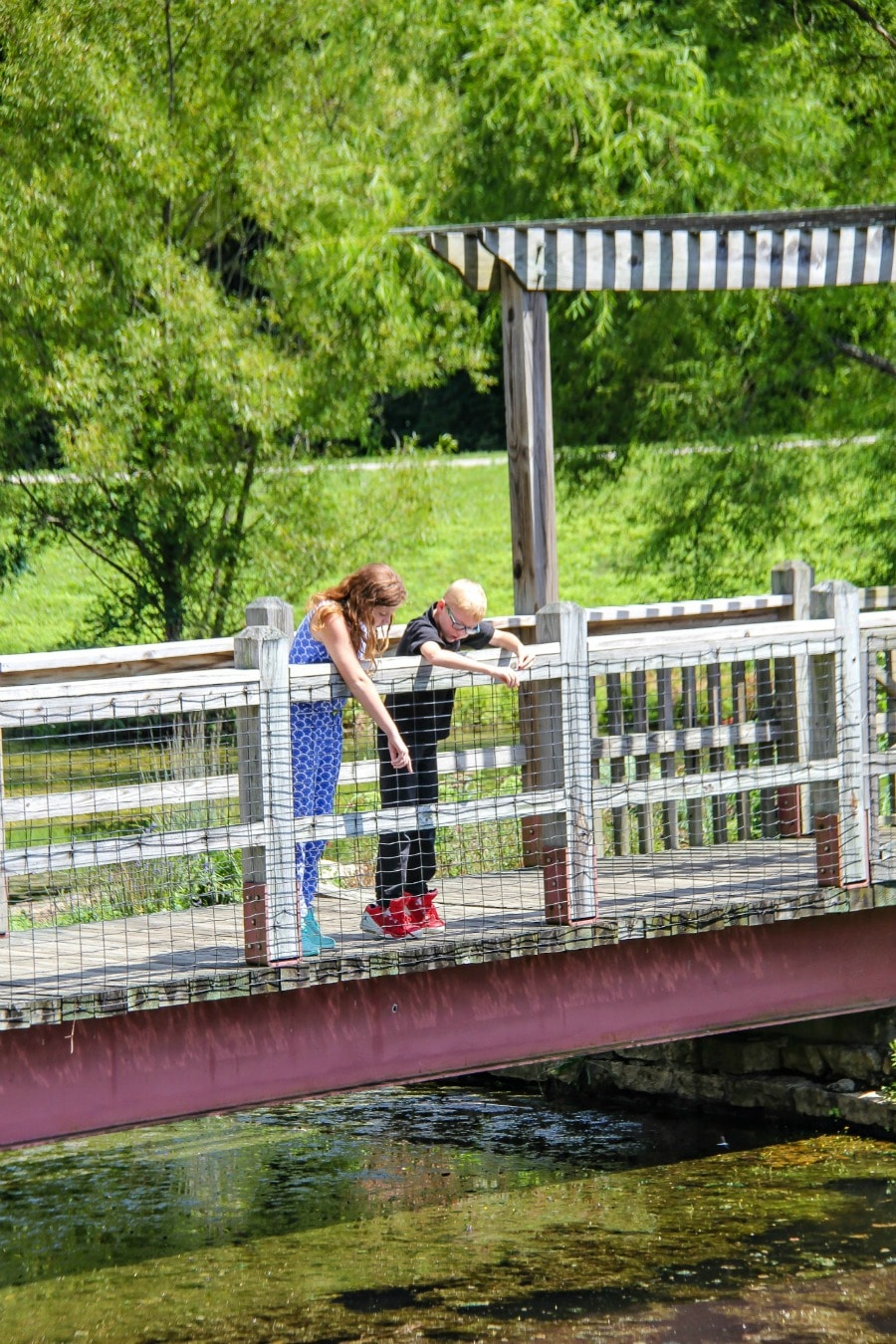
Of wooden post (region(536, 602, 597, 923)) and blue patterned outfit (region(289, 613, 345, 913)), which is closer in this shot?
blue patterned outfit (region(289, 613, 345, 913))

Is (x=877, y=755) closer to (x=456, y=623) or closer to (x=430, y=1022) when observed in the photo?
(x=456, y=623)

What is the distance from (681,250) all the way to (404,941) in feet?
13.1

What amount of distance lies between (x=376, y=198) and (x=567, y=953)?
1126 centimetres

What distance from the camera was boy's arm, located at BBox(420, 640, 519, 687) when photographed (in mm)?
6930

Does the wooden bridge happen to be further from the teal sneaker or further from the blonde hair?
the blonde hair

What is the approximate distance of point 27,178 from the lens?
54.2 ft

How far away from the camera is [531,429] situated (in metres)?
9.03

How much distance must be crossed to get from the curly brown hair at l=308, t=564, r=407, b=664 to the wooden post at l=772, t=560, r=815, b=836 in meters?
2.32

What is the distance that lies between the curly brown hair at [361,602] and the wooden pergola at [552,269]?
2224 mm

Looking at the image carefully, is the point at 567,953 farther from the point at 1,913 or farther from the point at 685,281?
the point at 685,281

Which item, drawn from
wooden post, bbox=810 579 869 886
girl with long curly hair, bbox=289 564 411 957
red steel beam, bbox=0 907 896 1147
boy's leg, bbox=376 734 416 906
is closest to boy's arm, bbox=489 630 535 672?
girl with long curly hair, bbox=289 564 411 957

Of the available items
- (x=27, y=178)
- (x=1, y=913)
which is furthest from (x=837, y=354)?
(x=1, y=913)

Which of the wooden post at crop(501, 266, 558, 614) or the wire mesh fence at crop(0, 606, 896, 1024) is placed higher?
the wooden post at crop(501, 266, 558, 614)

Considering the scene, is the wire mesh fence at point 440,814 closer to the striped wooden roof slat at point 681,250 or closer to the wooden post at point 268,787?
the wooden post at point 268,787
